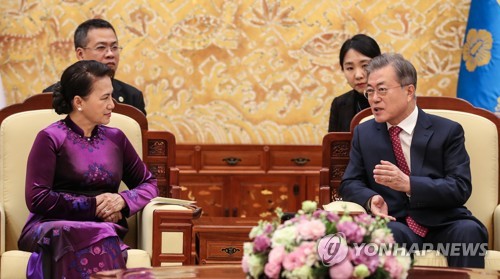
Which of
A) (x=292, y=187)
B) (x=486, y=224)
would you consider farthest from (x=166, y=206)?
(x=292, y=187)

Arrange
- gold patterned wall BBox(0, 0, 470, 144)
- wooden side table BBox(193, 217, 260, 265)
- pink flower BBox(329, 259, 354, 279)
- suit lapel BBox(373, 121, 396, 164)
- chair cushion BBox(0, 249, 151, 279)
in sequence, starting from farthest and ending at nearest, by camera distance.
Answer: gold patterned wall BBox(0, 0, 470, 144) → wooden side table BBox(193, 217, 260, 265) → suit lapel BBox(373, 121, 396, 164) → chair cushion BBox(0, 249, 151, 279) → pink flower BBox(329, 259, 354, 279)

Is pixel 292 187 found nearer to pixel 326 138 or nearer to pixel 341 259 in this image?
→ pixel 326 138

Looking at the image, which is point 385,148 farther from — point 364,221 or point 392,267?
point 392,267

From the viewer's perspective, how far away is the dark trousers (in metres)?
4.21

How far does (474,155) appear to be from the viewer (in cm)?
473

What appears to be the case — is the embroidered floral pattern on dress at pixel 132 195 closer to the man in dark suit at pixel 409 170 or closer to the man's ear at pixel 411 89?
the man in dark suit at pixel 409 170

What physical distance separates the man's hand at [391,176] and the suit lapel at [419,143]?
0.48ft

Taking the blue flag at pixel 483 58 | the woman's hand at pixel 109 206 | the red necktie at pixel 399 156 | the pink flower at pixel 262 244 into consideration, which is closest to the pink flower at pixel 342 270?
the pink flower at pixel 262 244

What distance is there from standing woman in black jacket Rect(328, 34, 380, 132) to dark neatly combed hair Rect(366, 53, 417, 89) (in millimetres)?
734

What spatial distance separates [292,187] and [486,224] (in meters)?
2.11

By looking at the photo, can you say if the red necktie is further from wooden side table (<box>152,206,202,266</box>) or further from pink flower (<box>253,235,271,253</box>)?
pink flower (<box>253,235,271,253</box>)

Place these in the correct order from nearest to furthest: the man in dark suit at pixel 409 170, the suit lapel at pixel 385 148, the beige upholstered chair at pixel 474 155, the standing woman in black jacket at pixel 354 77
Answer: the man in dark suit at pixel 409 170 < the suit lapel at pixel 385 148 < the beige upholstered chair at pixel 474 155 < the standing woman in black jacket at pixel 354 77

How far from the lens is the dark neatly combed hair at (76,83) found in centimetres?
441

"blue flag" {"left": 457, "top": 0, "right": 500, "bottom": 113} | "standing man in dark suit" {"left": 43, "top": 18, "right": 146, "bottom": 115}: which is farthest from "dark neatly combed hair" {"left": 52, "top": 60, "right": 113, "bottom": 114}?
"blue flag" {"left": 457, "top": 0, "right": 500, "bottom": 113}
